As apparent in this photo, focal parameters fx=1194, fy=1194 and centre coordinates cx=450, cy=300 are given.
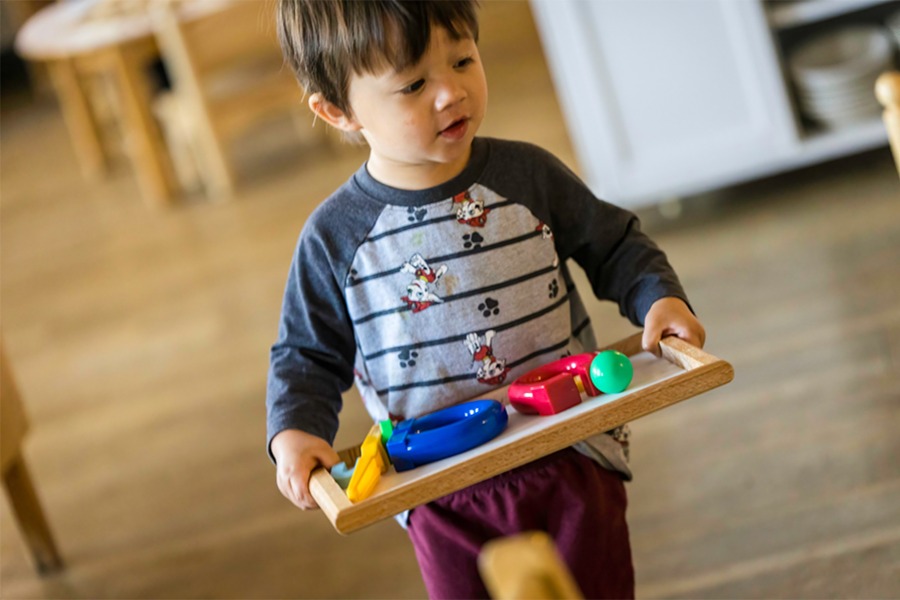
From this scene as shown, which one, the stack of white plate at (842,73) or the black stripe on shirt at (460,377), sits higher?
the stack of white plate at (842,73)

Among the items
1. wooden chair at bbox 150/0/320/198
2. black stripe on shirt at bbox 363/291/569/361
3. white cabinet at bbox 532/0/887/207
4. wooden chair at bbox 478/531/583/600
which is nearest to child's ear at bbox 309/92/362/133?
black stripe on shirt at bbox 363/291/569/361

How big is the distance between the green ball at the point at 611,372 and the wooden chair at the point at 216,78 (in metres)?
3.19

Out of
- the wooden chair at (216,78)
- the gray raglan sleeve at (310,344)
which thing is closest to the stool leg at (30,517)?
the gray raglan sleeve at (310,344)

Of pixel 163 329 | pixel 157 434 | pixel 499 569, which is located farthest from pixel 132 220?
pixel 499 569

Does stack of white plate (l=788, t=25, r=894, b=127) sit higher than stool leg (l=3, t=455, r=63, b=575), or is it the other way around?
stack of white plate (l=788, t=25, r=894, b=127)

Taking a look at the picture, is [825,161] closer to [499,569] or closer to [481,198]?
[481,198]

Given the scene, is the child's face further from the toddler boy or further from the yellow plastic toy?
the yellow plastic toy

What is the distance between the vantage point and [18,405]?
2158 mm

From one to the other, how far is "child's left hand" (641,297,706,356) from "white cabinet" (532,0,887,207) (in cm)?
175

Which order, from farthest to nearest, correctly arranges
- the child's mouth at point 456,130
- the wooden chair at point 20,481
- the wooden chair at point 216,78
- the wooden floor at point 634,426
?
the wooden chair at point 216,78 → the wooden chair at point 20,481 → the wooden floor at point 634,426 → the child's mouth at point 456,130

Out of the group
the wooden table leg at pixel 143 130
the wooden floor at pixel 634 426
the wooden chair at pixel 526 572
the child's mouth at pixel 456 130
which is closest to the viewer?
the wooden chair at pixel 526 572

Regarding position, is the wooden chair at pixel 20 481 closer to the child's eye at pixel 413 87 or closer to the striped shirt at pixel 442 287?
the striped shirt at pixel 442 287

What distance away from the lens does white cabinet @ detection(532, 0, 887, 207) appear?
9.29 feet

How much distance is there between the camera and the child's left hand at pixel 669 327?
121 cm
